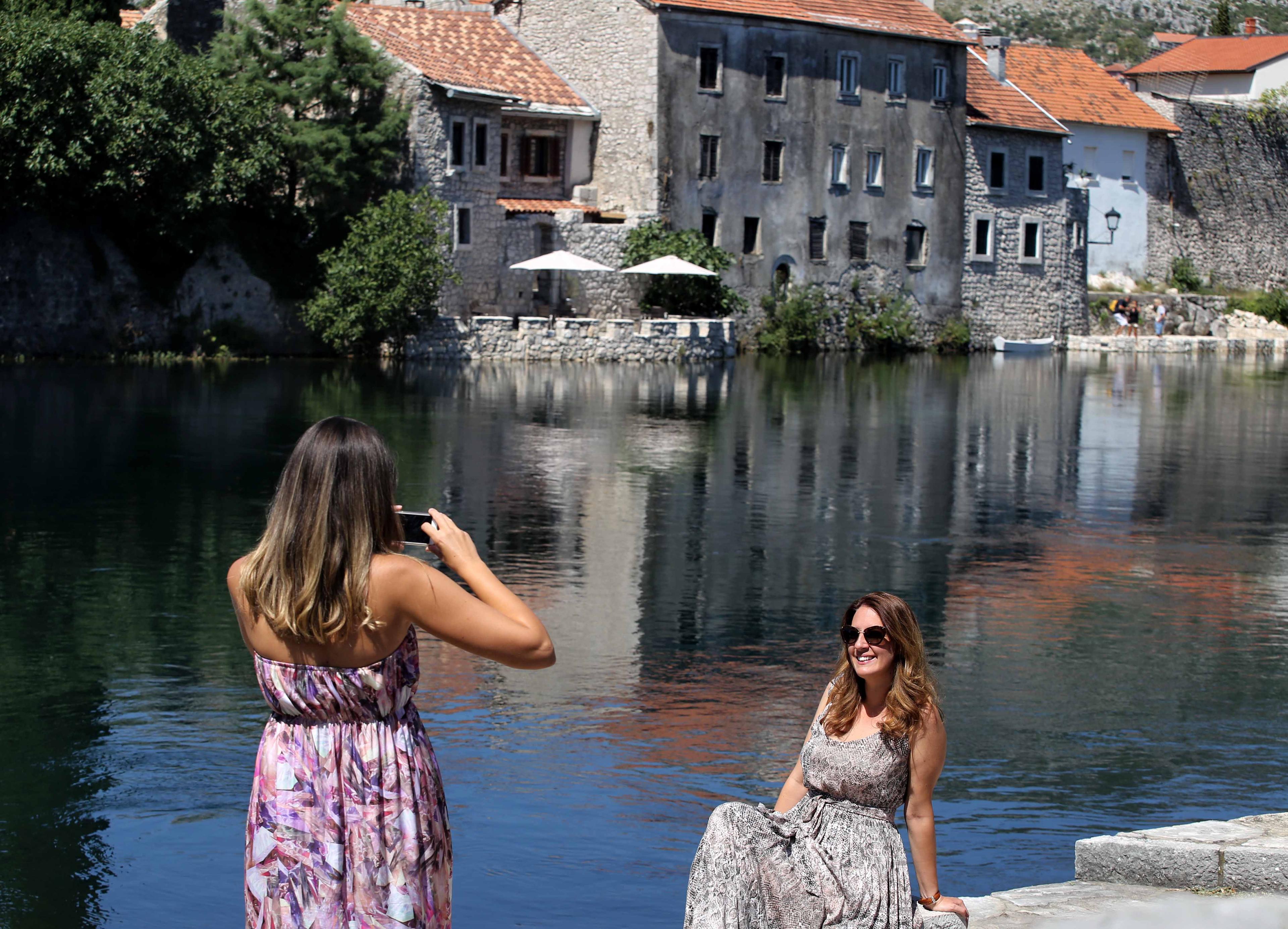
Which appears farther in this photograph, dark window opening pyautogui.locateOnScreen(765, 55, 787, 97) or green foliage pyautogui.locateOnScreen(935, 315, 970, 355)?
green foliage pyautogui.locateOnScreen(935, 315, 970, 355)

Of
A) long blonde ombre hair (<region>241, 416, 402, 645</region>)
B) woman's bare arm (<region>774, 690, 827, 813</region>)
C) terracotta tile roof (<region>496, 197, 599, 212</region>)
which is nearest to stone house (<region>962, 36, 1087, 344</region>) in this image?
terracotta tile roof (<region>496, 197, 599, 212</region>)

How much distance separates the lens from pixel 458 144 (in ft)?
141

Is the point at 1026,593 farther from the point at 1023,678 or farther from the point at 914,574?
the point at 1023,678

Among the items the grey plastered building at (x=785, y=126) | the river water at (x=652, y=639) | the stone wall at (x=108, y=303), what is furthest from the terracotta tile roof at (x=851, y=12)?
the river water at (x=652, y=639)

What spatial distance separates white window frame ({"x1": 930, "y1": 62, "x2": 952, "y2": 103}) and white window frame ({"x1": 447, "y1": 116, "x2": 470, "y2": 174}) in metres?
16.9

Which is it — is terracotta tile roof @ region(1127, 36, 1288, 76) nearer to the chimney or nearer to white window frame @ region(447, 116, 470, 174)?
the chimney

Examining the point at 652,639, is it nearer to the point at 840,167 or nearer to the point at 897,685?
the point at 897,685

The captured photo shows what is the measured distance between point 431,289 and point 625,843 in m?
33.2

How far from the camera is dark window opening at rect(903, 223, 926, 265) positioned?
5341 centimetres

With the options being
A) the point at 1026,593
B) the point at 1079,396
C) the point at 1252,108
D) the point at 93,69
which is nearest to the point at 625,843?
the point at 1026,593

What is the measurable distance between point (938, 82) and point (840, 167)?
4870 mm

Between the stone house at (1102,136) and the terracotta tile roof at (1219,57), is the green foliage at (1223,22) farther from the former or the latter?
the stone house at (1102,136)

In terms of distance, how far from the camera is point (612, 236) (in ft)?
151

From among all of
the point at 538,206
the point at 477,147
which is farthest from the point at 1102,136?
the point at 477,147
